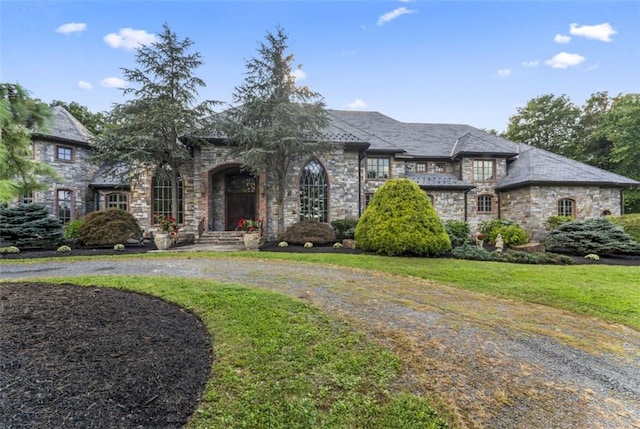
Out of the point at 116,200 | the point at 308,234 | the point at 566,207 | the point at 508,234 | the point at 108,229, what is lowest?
the point at 508,234

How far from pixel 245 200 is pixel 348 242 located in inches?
257

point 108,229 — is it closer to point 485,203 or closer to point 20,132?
point 20,132

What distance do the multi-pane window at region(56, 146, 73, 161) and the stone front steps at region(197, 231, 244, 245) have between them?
9580 mm

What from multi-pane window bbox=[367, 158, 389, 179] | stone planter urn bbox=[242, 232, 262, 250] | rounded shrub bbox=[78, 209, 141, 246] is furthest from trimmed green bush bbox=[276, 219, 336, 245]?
rounded shrub bbox=[78, 209, 141, 246]

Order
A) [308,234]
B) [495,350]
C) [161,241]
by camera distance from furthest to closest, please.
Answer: [308,234], [161,241], [495,350]

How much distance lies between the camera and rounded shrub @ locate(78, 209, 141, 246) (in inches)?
428

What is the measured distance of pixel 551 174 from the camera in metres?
15.7

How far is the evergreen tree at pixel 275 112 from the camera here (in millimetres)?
11828

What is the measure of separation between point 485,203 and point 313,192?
11.1m

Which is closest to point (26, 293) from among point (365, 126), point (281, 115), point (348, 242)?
point (348, 242)

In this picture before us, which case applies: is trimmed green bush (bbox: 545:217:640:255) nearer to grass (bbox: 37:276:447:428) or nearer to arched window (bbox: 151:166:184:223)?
grass (bbox: 37:276:447:428)

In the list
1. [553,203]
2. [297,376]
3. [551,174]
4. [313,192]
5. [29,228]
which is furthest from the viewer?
[551,174]

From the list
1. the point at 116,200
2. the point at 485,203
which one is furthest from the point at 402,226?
the point at 116,200

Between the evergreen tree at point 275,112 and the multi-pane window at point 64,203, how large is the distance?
10234 mm
